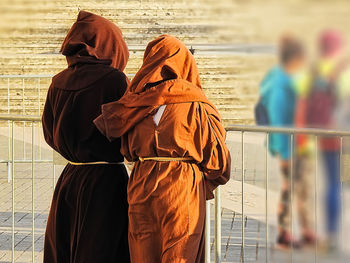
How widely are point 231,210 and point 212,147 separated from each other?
146 inches

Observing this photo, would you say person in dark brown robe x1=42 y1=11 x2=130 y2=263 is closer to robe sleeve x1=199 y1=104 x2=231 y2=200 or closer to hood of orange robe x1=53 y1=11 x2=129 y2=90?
hood of orange robe x1=53 y1=11 x2=129 y2=90

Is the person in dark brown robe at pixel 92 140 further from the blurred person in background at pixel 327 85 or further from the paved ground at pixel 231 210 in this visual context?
the blurred person in background at pixel 327 85

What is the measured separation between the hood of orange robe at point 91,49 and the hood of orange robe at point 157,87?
25 cm

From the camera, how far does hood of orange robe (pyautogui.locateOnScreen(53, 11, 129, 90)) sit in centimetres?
309

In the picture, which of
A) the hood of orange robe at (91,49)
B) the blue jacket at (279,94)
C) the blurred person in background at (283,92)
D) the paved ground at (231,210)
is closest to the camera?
the blurred person in background at (283,92)

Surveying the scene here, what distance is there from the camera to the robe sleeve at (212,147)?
287 cm

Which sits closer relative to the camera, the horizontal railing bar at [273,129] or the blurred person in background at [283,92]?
the blurred person in background at [283,92]

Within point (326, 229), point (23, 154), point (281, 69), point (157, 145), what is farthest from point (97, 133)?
point (23, 154)

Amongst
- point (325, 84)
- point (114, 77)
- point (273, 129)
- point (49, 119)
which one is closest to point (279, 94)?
point (325, 84)

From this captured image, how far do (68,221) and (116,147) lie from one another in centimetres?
47

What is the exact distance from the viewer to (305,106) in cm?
188

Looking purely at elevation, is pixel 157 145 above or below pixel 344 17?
below

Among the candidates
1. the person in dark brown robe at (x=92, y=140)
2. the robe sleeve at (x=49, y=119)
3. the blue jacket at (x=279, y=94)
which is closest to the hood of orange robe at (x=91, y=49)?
the person in dark brown robe at (x=92, y=140)

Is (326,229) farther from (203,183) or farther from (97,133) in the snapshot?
(97,133)
